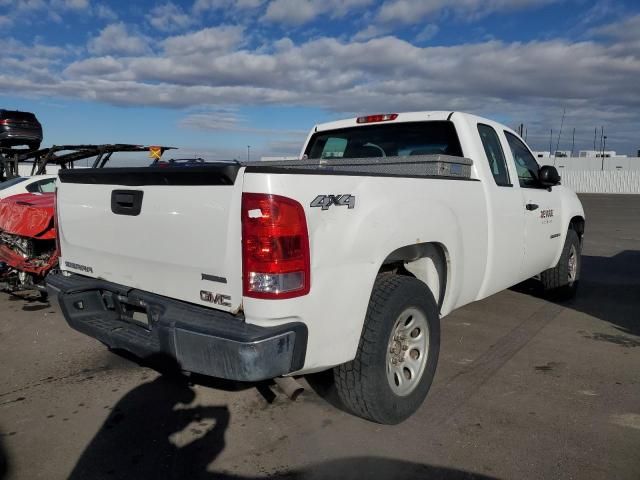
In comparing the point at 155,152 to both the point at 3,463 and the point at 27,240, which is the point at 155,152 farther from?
the point at 3,463

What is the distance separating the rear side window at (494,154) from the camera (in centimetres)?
447

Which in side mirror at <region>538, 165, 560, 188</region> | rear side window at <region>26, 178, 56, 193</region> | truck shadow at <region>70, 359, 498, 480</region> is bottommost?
truck shadow at <region>70, 359, 498, 480</region>

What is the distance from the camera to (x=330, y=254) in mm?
2613

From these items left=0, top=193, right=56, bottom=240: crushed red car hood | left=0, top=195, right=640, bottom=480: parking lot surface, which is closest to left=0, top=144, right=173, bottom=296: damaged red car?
left=0, top=193, right=56, bottom=240: crushed red car hood

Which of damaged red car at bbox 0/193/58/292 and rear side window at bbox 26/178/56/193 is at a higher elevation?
rear side window at bbox 26/178/56/193

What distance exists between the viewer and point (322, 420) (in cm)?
333

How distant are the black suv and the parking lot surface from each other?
10.4 metres

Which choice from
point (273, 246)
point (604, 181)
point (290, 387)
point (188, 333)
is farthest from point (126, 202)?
point (604, 181)

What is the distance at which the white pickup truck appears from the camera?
8.11ft

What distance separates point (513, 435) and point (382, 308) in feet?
3.69

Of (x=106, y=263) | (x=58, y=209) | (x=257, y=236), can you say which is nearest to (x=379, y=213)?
(x=257, y=236)

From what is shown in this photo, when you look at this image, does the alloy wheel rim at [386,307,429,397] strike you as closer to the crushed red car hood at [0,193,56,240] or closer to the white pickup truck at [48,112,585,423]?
the white pickup truck at [48,112,585,423]

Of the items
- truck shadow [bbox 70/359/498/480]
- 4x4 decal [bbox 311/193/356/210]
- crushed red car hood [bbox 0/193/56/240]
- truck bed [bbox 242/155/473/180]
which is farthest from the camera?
crushed red car hood [bbox 0/193/56/240]

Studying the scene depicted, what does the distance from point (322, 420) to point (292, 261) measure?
4.43ft
